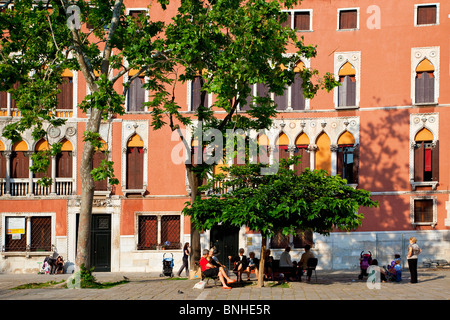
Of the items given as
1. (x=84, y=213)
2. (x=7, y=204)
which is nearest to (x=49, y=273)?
(x=7, y=204)

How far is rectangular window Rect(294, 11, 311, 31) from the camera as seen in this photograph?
31734 mm

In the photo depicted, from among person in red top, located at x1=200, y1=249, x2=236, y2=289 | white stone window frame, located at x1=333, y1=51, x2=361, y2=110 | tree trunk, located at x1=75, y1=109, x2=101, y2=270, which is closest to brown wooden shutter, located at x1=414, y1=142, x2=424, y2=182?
white stone window frame, located at x1=333, y1=51, x2=361, y2=110

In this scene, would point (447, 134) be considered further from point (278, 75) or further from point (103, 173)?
point (103, 173)

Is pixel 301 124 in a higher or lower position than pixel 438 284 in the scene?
higher

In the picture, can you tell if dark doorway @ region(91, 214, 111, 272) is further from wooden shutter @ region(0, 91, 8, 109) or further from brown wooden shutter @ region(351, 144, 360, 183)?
brown wooden shutter @ region(351, 144, 360, 183)

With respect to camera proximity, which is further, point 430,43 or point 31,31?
point 430,43

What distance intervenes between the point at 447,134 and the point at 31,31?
737 inches

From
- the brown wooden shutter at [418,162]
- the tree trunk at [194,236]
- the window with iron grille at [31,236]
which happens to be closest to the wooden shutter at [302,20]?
the brown wooden shutter at [418,162]

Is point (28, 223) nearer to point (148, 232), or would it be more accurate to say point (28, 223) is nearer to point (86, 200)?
point (148, 232)

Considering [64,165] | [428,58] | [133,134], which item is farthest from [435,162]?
[64,165]

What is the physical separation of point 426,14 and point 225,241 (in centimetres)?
1393

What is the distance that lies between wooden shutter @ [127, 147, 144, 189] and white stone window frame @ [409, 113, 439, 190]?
1246cm

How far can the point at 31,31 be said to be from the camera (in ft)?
69.7

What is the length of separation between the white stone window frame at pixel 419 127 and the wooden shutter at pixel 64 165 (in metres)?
15.8
